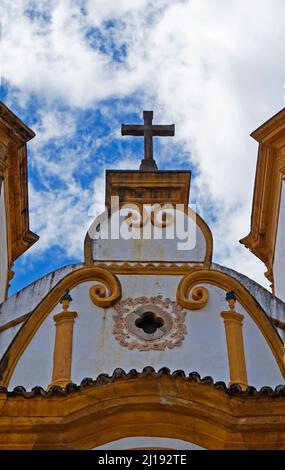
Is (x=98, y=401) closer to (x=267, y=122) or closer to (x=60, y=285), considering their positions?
(x=60, y=285)

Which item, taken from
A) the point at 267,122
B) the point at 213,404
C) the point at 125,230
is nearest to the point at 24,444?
the point at 213,404

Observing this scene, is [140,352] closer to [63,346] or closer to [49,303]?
[63,346]

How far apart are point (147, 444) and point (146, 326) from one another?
1521 millimetres

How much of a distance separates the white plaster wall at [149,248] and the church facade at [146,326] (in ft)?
0.04

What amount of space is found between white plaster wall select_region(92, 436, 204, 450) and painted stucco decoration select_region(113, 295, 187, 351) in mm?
1155

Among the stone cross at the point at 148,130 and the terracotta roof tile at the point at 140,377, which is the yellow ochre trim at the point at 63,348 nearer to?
the terracotta roof tile at the point at 140,377

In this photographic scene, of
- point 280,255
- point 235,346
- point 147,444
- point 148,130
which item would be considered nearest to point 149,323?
point 235,346

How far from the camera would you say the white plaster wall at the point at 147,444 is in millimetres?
7647

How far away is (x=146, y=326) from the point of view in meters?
8.91

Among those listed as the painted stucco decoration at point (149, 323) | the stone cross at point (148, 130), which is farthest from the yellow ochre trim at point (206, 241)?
the stone cross at point (148, 130)

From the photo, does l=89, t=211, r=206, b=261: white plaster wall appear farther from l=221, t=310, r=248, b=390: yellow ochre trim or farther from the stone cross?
the stone cross

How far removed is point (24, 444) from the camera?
25.1 ft
